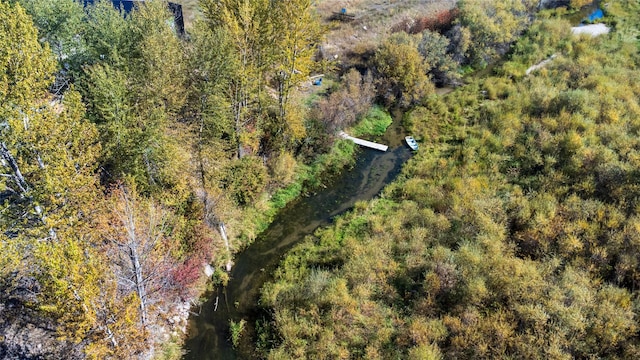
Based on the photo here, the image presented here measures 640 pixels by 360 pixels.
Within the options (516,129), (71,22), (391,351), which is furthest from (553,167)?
(71,22)

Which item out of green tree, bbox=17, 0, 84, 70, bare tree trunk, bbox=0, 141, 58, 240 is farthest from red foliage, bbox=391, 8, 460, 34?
bare tree trunk, bbox=0, 141, 58, 240

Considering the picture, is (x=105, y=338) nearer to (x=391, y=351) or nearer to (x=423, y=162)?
(x=391, y=351)

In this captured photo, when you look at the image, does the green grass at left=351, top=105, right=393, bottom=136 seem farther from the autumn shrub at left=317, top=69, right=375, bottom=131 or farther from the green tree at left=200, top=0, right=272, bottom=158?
the green tree at left=200, top=0, right=272, bottom=158

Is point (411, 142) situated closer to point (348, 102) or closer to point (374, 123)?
point (374, 123)

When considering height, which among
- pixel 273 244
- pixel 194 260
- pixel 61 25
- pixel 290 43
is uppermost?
pixel 61 25

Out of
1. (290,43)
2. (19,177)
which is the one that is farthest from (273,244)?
(19,177)

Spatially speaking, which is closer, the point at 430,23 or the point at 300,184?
the point at 300,184
